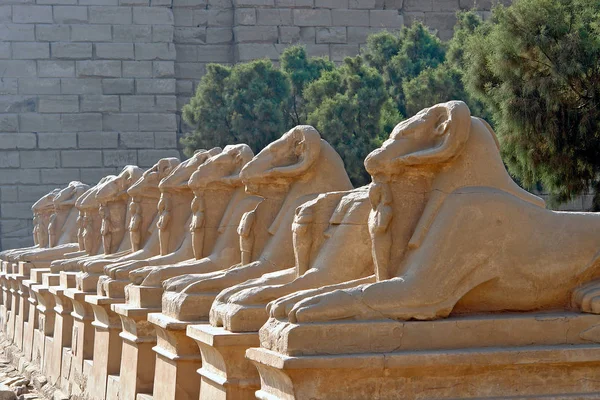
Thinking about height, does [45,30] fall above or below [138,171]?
above

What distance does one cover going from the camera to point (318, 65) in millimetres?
23672

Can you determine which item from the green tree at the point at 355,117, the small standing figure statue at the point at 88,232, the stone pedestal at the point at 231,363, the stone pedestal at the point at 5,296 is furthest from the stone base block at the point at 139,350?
the green tree at the point at 355,117

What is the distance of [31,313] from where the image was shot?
13703 mm

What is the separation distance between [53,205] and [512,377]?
1084 centimetres

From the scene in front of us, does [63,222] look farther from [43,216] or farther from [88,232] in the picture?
[88,232]

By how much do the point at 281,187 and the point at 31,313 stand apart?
285 inches

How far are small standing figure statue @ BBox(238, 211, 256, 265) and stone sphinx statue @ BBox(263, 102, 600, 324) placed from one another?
6.18 ft

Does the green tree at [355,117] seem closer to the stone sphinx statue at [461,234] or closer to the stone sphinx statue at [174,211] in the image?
the stone sphinx statue at [174,211]

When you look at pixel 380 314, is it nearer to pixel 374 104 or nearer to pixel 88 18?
pixel 374 104

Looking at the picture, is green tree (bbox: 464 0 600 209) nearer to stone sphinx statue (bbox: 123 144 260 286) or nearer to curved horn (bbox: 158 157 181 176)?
curved horn (bbox: 158 157 181 176)

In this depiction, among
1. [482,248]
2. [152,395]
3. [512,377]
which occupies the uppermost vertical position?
[482,248]

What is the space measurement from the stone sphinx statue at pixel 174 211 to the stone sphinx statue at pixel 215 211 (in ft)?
1.82

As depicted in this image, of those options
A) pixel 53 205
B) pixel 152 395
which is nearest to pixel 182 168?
pixel 152 395

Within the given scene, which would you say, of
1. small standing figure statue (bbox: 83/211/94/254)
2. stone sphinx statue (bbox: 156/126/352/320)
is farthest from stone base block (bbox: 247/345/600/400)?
small standing figure statue (bbox: 83/211/94/254)
